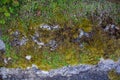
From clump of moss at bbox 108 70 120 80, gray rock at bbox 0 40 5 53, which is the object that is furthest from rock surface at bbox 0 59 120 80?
gray rock at bbox 0 40 5 53

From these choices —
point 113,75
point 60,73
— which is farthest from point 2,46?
point 113,75

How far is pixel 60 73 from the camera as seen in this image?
311 centimetres

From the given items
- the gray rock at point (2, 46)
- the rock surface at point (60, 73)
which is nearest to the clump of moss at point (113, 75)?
the rock surface at point (60, 73)

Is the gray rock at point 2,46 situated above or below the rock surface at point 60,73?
above

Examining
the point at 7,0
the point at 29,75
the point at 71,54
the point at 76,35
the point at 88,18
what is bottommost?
the point at 29,75

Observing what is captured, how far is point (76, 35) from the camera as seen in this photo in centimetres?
315

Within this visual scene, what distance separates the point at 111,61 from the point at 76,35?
495mm

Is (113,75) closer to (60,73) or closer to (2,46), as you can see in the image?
(60,73)

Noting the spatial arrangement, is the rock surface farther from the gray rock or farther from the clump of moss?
the gray rock

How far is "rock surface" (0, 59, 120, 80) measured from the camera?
310 cm

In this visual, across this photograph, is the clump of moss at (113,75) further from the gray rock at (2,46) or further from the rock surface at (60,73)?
the gray rock at (2,46)

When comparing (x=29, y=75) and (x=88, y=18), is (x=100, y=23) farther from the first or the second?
(x=29, y=75)

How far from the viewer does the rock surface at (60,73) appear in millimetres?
3098

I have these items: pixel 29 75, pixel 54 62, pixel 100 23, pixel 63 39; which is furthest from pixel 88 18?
pixel 29 75
